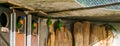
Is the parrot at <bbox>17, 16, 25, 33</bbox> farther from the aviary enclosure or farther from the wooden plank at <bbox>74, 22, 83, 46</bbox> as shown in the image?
the wooden plank at <bbox>74, 22, 83, 46</bbox>

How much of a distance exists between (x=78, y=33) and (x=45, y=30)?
0.62 m

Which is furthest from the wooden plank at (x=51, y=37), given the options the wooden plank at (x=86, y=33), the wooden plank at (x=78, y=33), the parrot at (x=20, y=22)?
the parrot at (x=20, y=22)

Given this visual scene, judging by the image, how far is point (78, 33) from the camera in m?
4.09

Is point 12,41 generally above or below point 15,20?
below

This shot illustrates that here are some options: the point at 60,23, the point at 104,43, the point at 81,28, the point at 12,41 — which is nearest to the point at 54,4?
the point at 12,41

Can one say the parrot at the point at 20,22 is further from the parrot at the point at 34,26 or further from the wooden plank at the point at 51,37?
the wooden plank at the point at 51,37

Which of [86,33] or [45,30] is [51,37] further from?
[86,33]

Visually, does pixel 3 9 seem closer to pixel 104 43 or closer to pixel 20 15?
pixel 20 15

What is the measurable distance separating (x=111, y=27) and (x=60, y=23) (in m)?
1.11

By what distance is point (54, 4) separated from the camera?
8.64ft

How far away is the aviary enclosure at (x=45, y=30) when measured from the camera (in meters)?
2.72

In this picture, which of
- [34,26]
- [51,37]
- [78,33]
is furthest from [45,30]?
[78,33]

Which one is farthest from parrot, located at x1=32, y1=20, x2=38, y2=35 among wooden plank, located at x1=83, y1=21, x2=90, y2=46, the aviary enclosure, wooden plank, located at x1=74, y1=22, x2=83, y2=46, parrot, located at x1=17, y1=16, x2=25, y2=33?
wooden plank, located at x1=83, y1=21, x2=90, y2=46

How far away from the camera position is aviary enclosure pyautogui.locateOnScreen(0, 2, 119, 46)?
2723 millimetres
